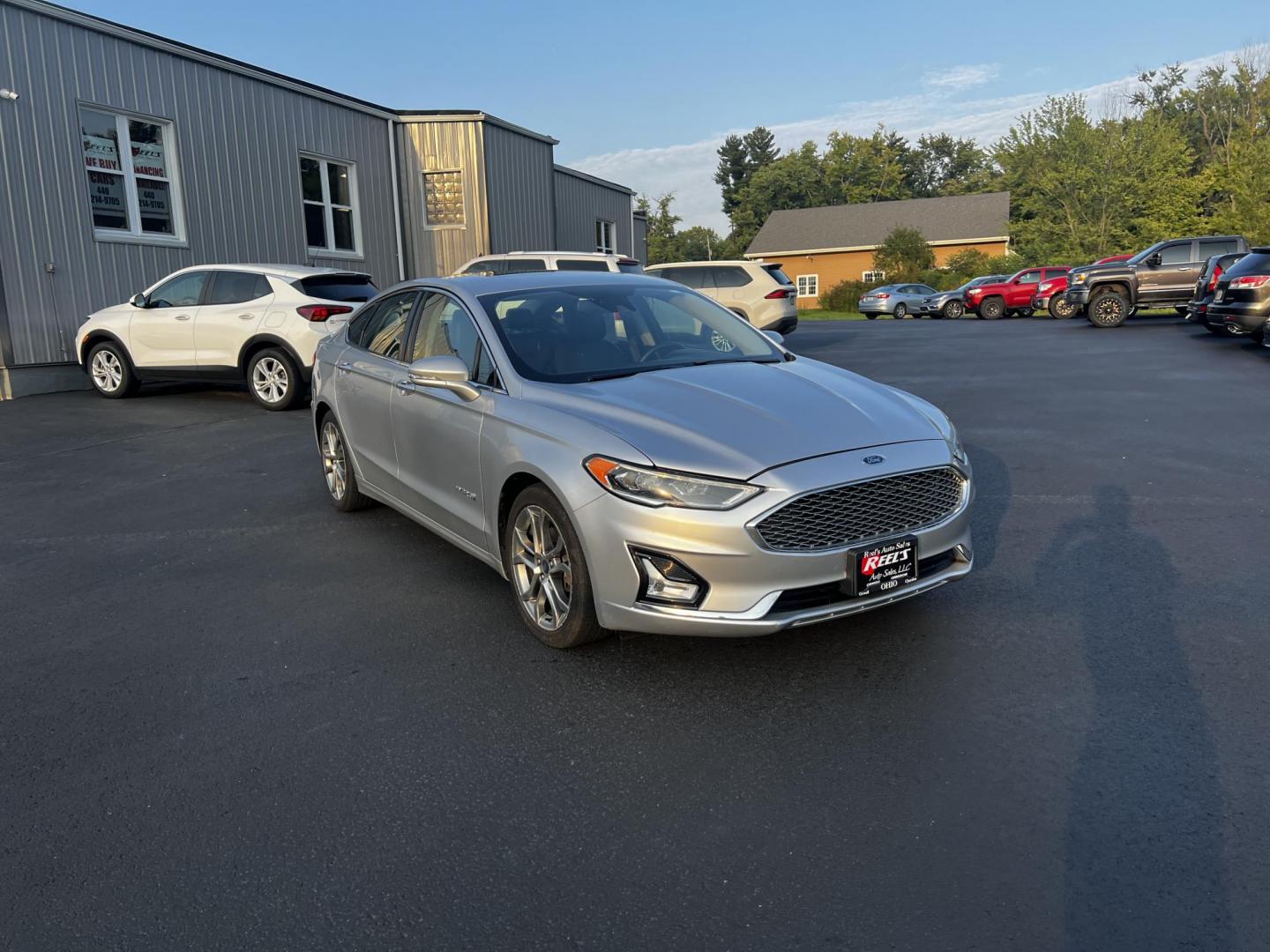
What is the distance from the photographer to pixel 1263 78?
189 ft

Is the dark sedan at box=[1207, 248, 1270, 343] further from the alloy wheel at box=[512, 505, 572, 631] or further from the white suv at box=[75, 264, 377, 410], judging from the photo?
the alloy wheel at box=[512, 505, 572, 631]

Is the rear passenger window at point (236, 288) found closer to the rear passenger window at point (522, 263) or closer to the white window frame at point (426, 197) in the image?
the rear passenger window at point (522, 263)

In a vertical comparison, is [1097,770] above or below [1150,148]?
below

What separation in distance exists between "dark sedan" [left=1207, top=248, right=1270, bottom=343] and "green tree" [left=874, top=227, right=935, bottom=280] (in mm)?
37150

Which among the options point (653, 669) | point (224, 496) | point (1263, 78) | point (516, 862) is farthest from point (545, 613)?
point (1263, 78)

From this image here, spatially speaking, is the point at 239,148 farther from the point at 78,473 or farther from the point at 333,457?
the point at 333,457

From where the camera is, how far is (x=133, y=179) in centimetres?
1486

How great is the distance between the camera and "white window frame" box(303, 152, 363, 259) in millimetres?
18172

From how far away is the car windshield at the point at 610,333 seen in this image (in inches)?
186

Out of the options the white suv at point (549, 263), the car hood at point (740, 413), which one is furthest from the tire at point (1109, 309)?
the car hood at point (740, 413)

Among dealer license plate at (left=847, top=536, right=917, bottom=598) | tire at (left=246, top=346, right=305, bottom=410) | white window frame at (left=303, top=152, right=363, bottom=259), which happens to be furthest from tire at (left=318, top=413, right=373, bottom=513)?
white window frame at (left=303, top=152, right=363, bottom=259)

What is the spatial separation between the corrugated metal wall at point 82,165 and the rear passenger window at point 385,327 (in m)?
9.61

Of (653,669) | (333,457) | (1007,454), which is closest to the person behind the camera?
(653,669)

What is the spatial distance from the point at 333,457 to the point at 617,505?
12.1 feet
